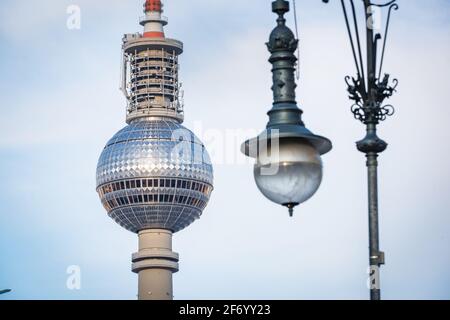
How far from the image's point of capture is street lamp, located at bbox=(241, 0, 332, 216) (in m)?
33.9

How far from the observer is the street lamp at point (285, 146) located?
3394 centimetres

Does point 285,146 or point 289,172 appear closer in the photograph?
point 289,172

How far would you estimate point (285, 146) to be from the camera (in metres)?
34.3

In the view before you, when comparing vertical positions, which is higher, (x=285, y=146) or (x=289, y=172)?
(x=285, y=146)
